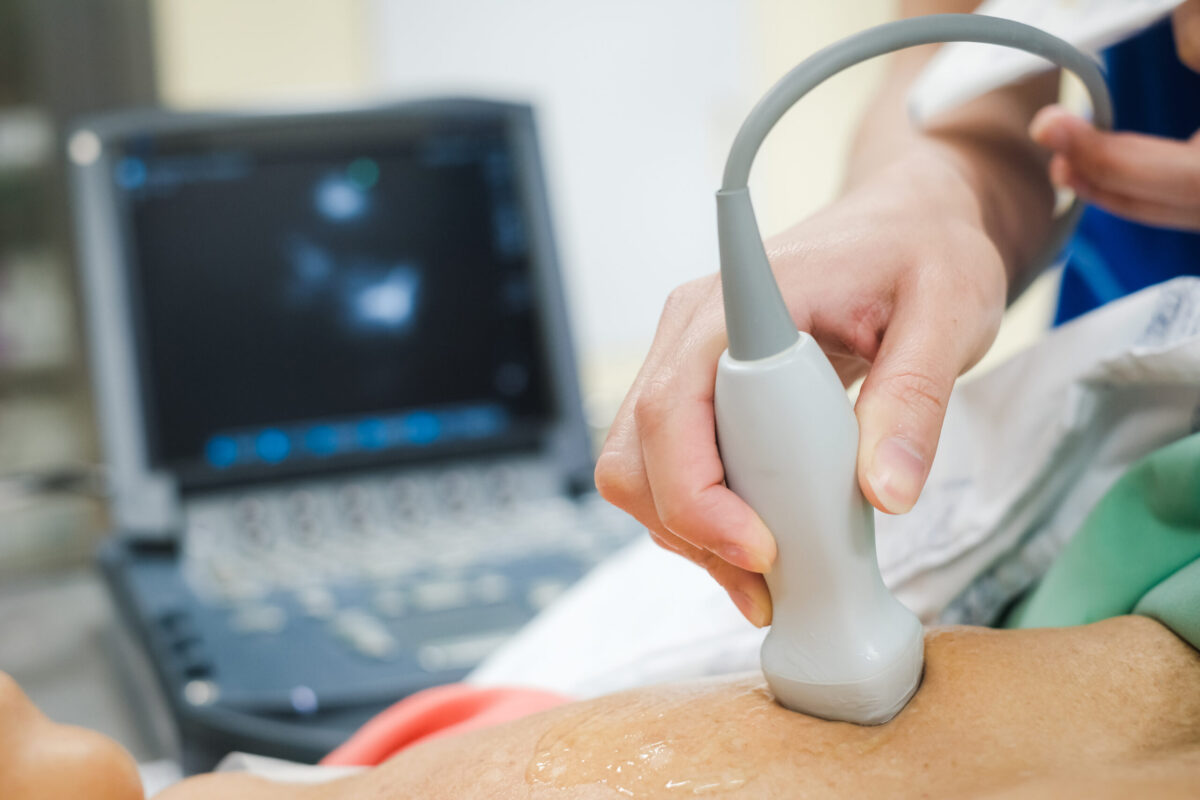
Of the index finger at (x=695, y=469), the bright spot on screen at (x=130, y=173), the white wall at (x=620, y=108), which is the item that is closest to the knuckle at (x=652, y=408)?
the index finger at (x=695, y=469)

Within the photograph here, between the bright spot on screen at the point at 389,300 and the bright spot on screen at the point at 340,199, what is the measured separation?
0.07 meters

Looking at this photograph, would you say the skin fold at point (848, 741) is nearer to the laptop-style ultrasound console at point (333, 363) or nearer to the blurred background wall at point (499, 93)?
the laptop-style ultrasound console at point (333, 363)

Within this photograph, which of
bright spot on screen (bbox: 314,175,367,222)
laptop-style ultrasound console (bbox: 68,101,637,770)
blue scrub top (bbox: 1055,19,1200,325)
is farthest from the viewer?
bright spot on screen (bbox: 314,175,367,222)

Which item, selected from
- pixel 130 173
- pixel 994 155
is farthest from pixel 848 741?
pixel 130 173

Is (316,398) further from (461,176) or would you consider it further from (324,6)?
(324,6)

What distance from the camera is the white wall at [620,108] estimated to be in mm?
1870

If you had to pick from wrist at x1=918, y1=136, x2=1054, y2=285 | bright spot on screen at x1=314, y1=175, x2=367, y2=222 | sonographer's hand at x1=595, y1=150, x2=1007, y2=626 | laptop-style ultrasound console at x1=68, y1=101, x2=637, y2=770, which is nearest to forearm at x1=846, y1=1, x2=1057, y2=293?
wrist at x1=918, y1=136, x2=1054, y2=285

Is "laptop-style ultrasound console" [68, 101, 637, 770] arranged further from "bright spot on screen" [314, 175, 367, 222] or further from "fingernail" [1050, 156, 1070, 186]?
"fingernail" [1050, 156, 1070, 186]

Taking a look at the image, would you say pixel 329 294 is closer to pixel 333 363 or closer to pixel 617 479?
pixel 333 363

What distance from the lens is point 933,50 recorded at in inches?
25.3

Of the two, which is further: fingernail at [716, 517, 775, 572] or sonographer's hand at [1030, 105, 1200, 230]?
sonographer's hand at [1030, 105, 1200, 230]

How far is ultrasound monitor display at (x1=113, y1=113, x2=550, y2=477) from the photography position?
0.91m

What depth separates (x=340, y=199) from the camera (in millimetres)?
945

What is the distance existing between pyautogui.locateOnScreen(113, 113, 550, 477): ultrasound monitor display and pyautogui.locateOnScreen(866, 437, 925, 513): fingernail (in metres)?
0.73
